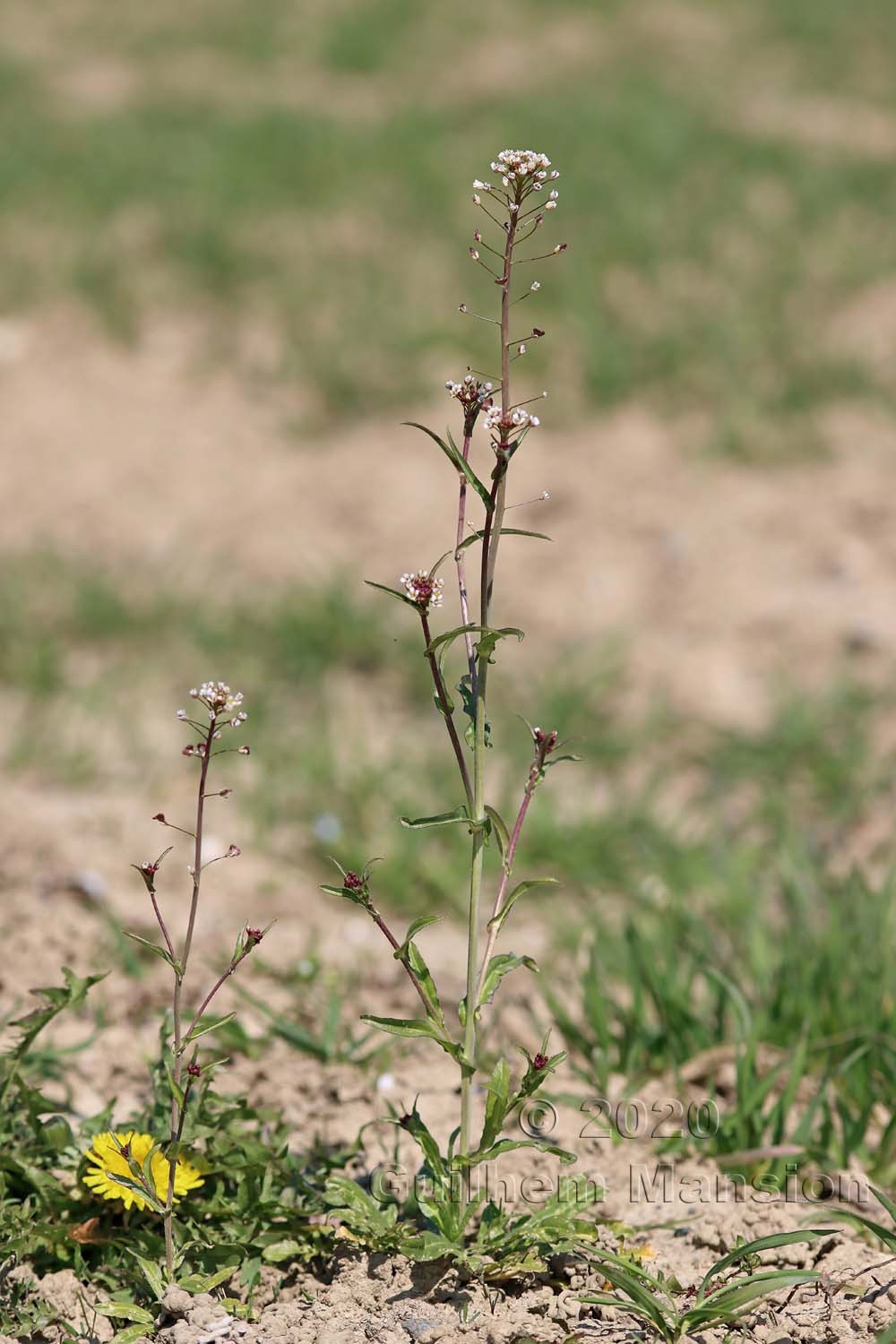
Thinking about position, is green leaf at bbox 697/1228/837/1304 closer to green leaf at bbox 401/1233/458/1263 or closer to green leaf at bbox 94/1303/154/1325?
green leaf at bbox 401/1233/458/1263

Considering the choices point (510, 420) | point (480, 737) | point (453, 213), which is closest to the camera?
point (510, 420)

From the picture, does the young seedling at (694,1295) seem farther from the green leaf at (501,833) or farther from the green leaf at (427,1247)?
the green leaf at (501,833)

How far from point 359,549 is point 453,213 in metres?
2.64

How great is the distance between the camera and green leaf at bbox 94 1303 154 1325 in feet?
5.11

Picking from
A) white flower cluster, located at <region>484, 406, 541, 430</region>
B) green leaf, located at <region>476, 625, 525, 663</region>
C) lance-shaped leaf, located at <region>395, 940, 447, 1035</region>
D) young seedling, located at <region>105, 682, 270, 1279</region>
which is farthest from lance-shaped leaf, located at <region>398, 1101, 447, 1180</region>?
white flower cluster, located at <region>484, 406, 541, 430</region>

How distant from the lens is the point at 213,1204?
1.73 m

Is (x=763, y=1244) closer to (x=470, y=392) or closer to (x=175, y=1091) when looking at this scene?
(x=175, y=1091)

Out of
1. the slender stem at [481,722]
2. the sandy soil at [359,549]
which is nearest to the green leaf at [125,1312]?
the slender stem at [481,722]

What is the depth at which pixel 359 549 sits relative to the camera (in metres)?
4.57

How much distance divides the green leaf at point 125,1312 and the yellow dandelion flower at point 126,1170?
118mm

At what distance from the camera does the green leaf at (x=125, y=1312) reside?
1558 millimetres

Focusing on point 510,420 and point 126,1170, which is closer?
point 510,420

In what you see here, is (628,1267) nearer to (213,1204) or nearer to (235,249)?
(213,1204)

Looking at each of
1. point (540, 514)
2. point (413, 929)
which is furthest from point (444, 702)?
point (540, 514)
